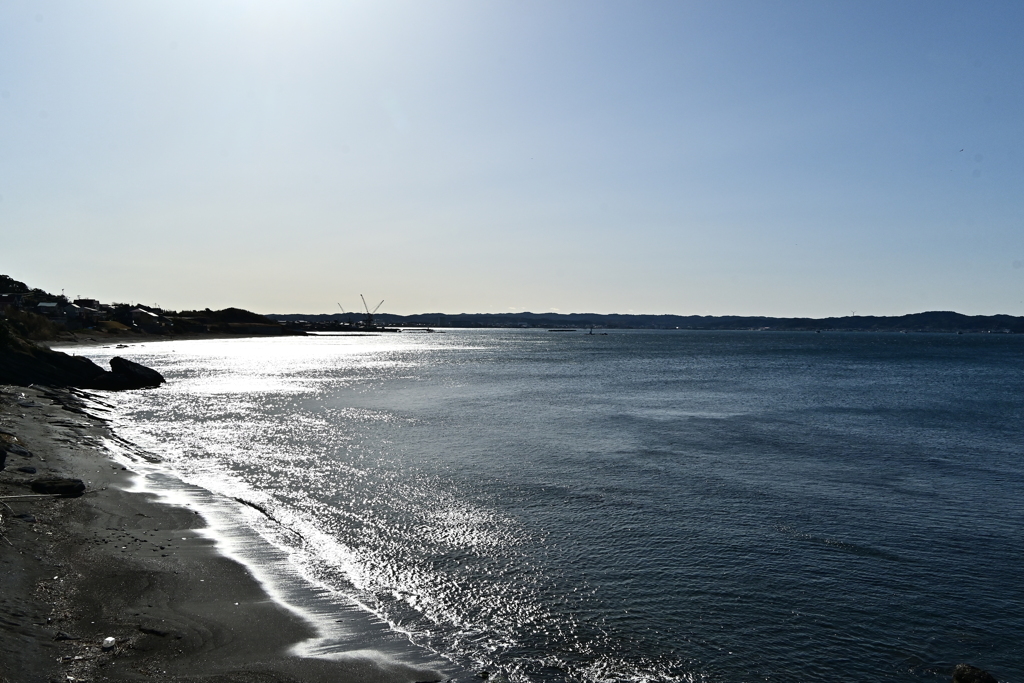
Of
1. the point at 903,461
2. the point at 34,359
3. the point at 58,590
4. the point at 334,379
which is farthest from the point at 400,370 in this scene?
the point at 58,590

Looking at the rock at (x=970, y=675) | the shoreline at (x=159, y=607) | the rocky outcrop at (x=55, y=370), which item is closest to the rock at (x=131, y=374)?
the rocky outcrop at (x=55, y=370)

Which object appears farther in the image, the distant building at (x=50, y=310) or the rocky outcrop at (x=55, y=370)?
the distant building at (x=50, y=310)

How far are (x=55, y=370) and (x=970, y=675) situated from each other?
54.4 meters

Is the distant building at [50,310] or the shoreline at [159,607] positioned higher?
the distant building at [50,310]

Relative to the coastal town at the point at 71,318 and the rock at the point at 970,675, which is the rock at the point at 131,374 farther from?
the rock at the point at 970,675

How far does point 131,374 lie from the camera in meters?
54.0

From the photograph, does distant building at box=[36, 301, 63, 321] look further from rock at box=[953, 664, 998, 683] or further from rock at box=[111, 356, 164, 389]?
rock at box=[953, 664, 998, 683]

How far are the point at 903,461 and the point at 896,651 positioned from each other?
2062 centimetres

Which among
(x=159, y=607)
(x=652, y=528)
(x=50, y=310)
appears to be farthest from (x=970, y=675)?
(x=50, y=310)

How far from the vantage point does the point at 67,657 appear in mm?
9484

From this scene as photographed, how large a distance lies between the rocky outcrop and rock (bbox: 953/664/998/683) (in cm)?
4525

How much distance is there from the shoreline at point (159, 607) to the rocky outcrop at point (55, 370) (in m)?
25.9

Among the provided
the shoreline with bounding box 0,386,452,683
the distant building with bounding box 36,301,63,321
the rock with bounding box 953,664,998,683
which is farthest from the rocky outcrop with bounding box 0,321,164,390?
the distant building with bounding box 36,301,63,321

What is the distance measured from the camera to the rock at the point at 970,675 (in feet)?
35.8
